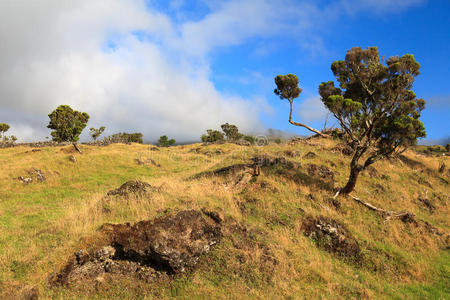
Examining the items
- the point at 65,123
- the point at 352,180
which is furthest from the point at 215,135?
the point at 352,180

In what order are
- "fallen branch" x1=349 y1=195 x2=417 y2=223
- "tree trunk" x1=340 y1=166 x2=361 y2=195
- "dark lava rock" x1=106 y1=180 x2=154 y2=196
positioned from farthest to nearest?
"tree trunk" x1=340 y1=166 x2=361 y2=195 → "fallen branch" x1=349 y1=195 x2=417 y2=223 → "dark lava rock" x1=106 y1=180 x2=154 y2=196

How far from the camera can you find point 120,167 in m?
31.0

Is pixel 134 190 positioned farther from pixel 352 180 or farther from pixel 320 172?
pixel 352 180

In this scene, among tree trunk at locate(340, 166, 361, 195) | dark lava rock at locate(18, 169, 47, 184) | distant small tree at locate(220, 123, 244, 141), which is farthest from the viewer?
distant small tree at locate(220, 123, 244, 141)

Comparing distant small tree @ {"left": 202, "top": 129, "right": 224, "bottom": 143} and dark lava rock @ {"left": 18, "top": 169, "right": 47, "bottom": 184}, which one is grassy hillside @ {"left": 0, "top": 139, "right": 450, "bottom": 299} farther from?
distant small tree @ {"left": 202, "top": 129, "right": 224, "bottom": 143}

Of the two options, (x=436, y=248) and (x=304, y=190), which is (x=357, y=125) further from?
(x=436, y=248)

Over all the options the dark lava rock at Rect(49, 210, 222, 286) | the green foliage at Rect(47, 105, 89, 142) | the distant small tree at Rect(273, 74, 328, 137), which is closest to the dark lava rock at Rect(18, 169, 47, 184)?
the green foliage at Rect(47, 105, 89, 142)

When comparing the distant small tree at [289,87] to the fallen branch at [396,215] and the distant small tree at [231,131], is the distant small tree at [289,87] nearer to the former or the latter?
the fallen branch at [396,215]

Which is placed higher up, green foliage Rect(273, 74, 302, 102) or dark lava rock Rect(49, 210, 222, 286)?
green foliage Rect(273, 74, 302, 102)

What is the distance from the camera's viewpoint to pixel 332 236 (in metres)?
10.7

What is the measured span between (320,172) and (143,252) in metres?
14.9

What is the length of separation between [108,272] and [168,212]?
2994 mm

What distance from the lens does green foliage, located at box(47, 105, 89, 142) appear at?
37.8 m

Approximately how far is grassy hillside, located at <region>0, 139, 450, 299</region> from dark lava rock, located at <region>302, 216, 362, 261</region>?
32 cm
